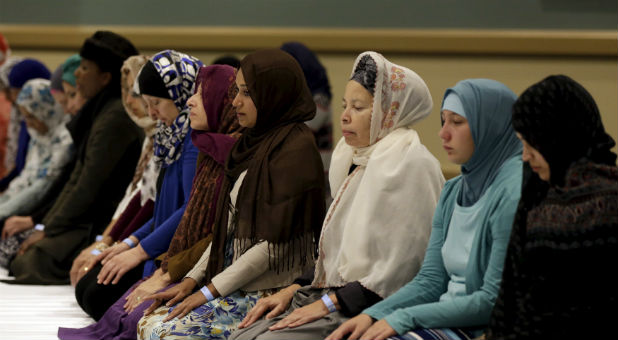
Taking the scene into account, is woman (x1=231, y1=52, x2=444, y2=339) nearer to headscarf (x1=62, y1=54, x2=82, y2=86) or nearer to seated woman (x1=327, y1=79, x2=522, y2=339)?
seated woman (x1=327, y1=79, x2=522, y2=339)

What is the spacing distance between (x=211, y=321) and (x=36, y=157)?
316 centimetres

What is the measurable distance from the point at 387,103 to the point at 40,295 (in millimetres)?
2791

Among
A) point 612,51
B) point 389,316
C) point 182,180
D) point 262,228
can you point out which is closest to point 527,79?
point 612,51

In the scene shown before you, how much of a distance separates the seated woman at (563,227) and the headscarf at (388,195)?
0.60m

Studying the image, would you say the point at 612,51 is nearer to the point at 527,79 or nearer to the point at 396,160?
the point at 527,79

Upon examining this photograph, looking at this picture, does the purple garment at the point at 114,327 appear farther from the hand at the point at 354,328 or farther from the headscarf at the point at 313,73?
the headscarf at the point at 313,73

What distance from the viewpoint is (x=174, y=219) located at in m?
3.89

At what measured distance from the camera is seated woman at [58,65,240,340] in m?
3.60

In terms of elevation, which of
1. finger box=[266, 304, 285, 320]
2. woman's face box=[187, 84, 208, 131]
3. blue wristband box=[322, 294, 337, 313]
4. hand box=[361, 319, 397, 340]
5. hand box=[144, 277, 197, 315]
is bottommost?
hand box=[144, 277, 197, 315]

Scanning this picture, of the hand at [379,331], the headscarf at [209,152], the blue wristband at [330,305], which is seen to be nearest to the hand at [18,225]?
the headscarf at [209,152]

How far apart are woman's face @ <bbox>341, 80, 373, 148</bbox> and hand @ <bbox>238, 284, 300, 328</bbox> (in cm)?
Result: 57

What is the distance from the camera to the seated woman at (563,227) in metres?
2.11

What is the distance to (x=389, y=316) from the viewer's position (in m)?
2.52

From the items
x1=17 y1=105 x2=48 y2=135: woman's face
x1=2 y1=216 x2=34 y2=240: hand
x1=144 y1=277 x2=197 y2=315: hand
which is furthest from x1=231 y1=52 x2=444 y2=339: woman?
x1=17 y1=105 x2=48 y2=135: woman's face
